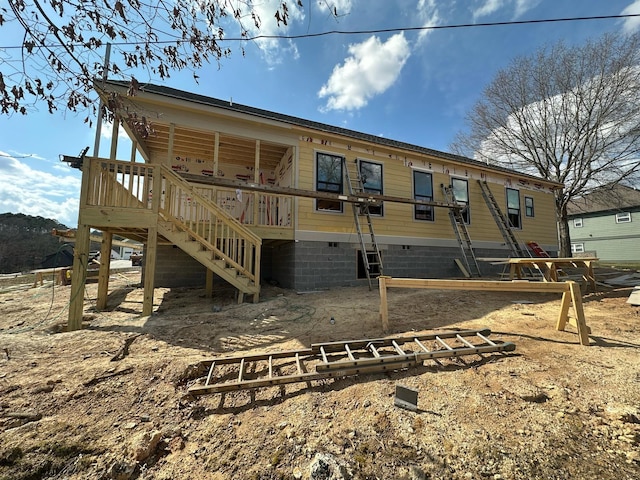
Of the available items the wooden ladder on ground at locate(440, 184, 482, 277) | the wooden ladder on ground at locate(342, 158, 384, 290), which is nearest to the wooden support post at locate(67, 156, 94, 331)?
the wooden ladder on ground at locate(342, 158, 384, 290)

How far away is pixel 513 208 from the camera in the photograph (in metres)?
12.4

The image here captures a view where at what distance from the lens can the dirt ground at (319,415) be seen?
1.68 m

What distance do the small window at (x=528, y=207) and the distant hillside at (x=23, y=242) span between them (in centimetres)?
3857

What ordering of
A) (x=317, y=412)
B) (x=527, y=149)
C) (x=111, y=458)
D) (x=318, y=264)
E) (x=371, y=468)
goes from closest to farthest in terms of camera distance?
(x=371, y=468)
(x=111, y=458)
(x=317, y=412)
(x=318, y=264)
(x=527, y=149)

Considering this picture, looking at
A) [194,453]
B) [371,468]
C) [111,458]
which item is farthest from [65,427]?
[371,468]

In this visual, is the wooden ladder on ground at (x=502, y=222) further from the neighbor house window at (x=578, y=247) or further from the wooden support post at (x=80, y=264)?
the neighbor house window at (x=578, y=247)

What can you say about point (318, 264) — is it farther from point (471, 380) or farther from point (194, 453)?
point (194, 453)

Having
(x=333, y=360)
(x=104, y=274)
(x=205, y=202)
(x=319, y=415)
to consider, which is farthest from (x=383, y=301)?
(x=104, y=274)

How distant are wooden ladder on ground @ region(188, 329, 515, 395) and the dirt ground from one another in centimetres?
10

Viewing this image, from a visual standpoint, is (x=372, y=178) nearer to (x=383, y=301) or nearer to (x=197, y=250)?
(x=383, y=301)

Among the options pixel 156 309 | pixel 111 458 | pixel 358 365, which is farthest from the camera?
pixel 156 309

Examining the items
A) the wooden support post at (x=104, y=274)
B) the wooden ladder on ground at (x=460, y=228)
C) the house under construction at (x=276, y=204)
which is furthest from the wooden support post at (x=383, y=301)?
the wooden ladder on ground at (x=460, y=228)

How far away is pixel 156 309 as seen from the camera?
240 inches

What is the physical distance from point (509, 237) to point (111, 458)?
42.3 ft
